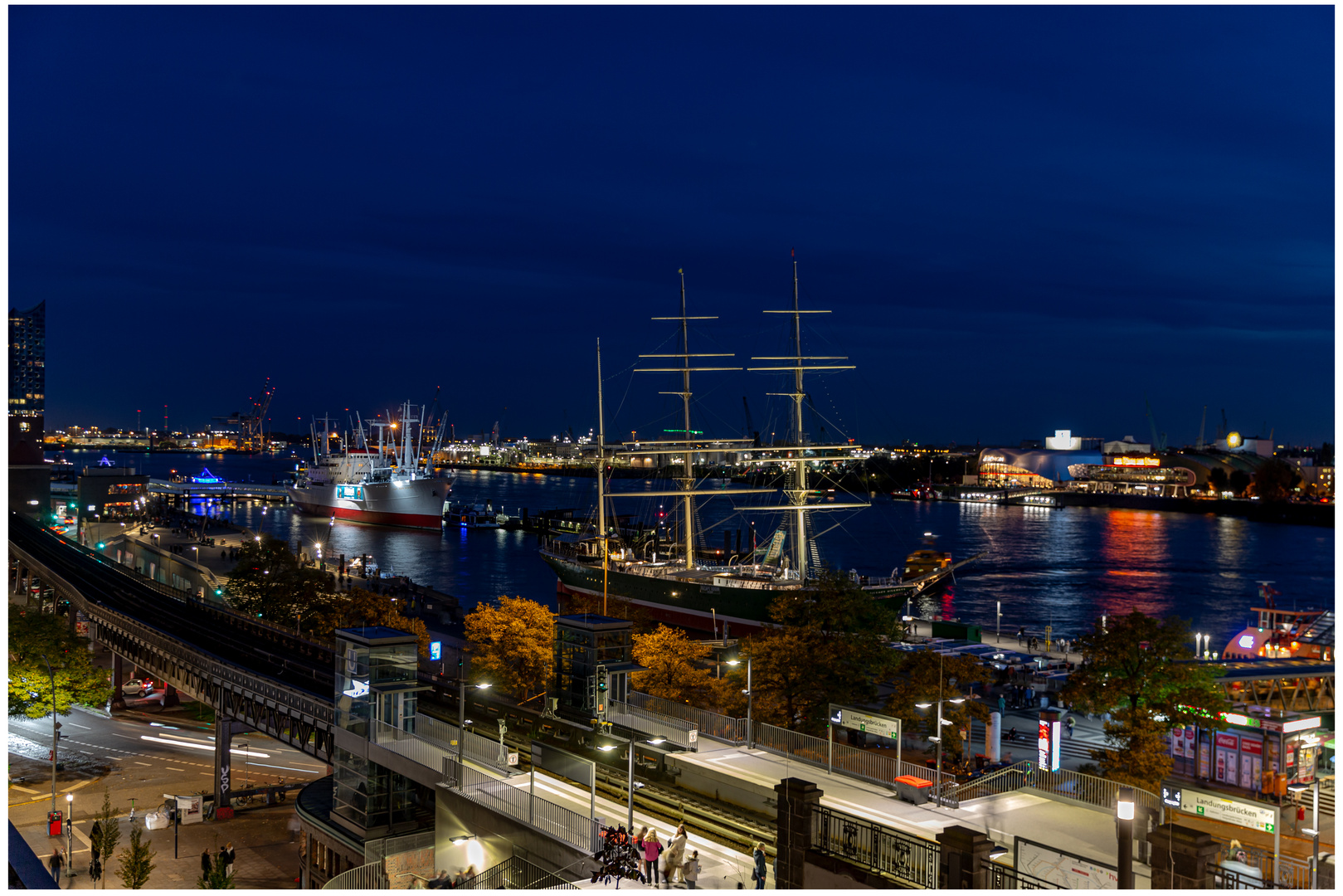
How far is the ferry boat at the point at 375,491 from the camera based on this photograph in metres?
110

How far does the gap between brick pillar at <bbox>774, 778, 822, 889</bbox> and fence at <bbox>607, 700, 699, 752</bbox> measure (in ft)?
15.2

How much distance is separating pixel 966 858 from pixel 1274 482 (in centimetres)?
→ 15456

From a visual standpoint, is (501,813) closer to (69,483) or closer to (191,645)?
(191,645)

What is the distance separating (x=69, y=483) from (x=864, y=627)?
141 meters

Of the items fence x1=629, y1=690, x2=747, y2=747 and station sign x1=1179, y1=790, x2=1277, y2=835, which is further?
fence x1=629, y1=690, x2=747, y2=747

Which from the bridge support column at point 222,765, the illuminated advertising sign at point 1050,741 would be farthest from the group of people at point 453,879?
the illuminated advertising sign at point 1050,741

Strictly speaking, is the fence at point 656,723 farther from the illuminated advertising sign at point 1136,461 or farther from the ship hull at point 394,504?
the illuminated advertising sign at point 1136,461

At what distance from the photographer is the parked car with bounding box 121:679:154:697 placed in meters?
34.6

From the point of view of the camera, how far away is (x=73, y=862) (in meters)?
19.9

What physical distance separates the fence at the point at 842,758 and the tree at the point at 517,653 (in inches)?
454

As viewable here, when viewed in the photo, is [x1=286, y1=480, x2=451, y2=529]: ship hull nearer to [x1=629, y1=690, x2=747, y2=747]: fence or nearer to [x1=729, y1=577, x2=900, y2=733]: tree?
[x1=729, y1=577, x2=900, y2=733]: tree

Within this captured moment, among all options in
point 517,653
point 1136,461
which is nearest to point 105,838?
point 517,653

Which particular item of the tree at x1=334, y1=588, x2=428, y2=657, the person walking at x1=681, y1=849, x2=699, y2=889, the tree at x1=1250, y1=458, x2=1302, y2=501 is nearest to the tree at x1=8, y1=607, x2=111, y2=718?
the tree at x1=334, y1=588, x2=428, y2=657

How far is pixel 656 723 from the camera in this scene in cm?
1786
